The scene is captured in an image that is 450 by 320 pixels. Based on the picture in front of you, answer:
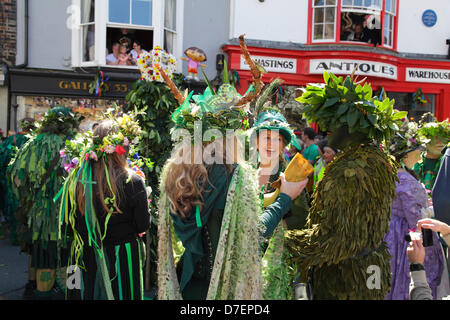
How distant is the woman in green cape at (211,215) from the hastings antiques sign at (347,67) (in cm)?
939

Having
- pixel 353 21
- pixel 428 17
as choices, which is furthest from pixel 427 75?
pixel 353 21

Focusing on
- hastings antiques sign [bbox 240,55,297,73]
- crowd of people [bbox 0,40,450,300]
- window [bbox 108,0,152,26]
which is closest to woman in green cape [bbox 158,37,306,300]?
crowd of people [bbox 0,40,450,300]

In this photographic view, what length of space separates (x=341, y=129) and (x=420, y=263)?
999mm

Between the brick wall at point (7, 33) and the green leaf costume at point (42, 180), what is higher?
the brick wall at point (7, 33)

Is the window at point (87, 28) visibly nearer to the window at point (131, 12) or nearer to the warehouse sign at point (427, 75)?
the window at point (131, 12)

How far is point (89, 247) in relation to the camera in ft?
10.2

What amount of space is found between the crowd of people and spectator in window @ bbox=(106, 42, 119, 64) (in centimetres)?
630

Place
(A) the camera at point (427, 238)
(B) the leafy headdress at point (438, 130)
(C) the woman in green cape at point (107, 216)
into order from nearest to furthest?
(A) the camera at point (427, 238)
(C) the woman in green cape at point (107, 216)
(B) the leafy headdress at point (438, 130)

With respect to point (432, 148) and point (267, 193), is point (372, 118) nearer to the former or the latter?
point (267, 193)

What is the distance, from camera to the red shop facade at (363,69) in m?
10.9

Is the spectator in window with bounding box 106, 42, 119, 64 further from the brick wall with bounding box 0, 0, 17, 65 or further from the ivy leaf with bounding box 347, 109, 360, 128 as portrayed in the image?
the ivy leaf with bounding box 347, 109, 360, 128

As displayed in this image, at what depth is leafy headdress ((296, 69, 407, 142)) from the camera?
2719mm

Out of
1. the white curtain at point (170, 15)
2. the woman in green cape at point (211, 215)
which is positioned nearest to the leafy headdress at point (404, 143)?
the woman in green cape at point (211, 215)
